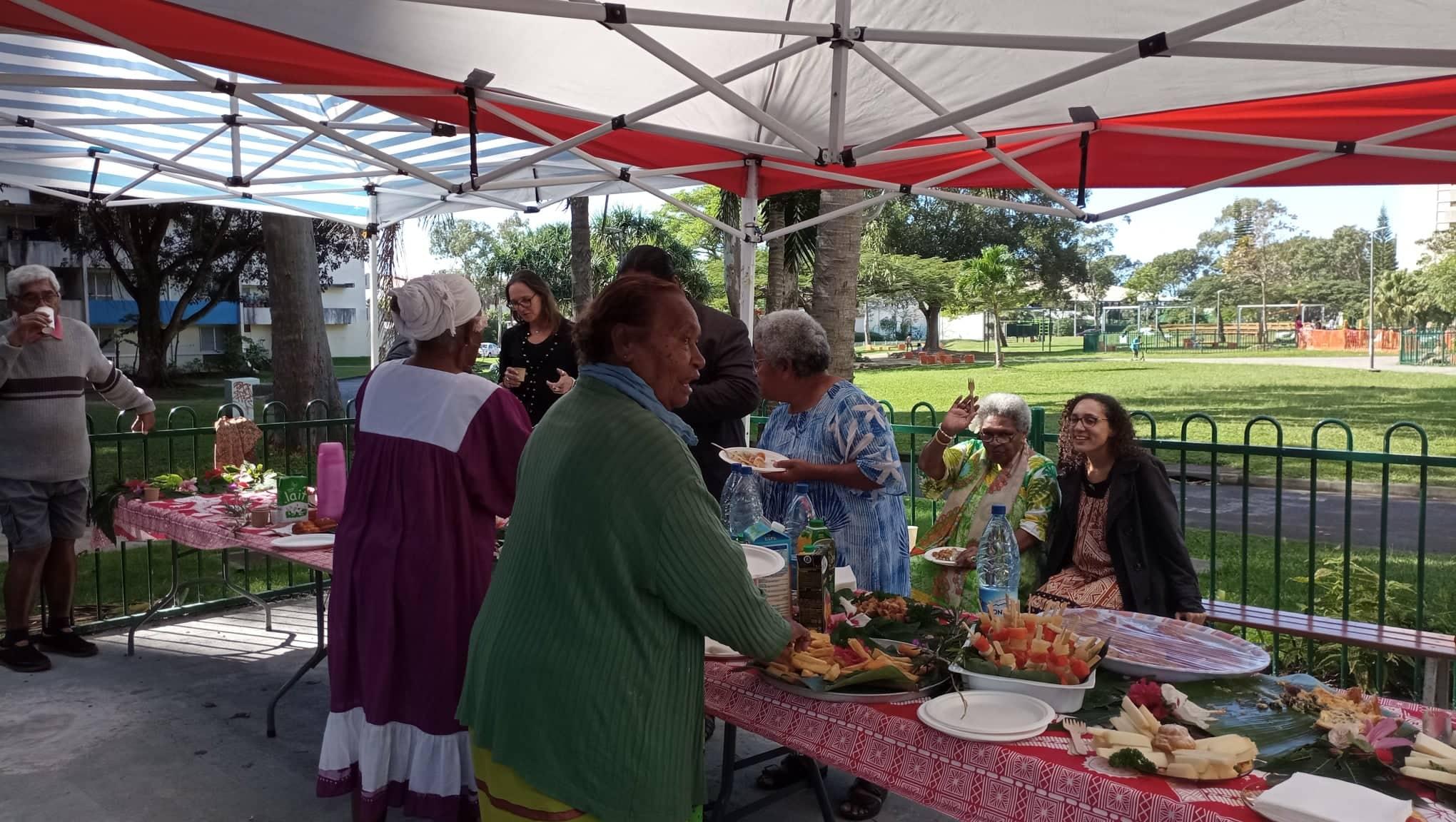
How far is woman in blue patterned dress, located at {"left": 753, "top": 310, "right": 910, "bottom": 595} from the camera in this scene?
3.66 m

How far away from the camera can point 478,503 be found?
3.07 m

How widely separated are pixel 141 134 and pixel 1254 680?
7.42 m

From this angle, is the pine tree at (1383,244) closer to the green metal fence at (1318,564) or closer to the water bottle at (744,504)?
the green metal fence at (1318,564)

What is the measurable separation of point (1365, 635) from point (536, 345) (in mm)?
3833

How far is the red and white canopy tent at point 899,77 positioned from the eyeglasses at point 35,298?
147cm

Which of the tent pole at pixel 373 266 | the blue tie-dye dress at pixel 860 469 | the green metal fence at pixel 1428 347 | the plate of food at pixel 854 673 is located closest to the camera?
the plate of food at pixel 854 673

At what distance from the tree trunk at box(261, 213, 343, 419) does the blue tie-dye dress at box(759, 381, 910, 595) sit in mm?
9418

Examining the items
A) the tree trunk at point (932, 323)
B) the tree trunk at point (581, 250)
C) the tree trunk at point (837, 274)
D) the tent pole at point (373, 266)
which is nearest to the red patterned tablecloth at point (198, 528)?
the tent pole at point (373, 266)

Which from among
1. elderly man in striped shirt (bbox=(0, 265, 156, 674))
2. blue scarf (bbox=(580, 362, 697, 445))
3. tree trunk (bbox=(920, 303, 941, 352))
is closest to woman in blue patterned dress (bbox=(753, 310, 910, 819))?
blue scarf (bbox=(580, 362, 697, 445))

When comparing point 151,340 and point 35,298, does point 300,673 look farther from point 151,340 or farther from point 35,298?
point 151,340

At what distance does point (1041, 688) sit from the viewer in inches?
87.3

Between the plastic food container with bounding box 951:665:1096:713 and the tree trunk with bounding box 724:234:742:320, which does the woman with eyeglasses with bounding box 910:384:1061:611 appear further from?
the tree trunk with bounding box 724:234:742:320

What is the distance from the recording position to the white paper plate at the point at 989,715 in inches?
81.8

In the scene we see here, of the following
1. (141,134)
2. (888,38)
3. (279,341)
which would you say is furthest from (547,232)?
(888,38)
